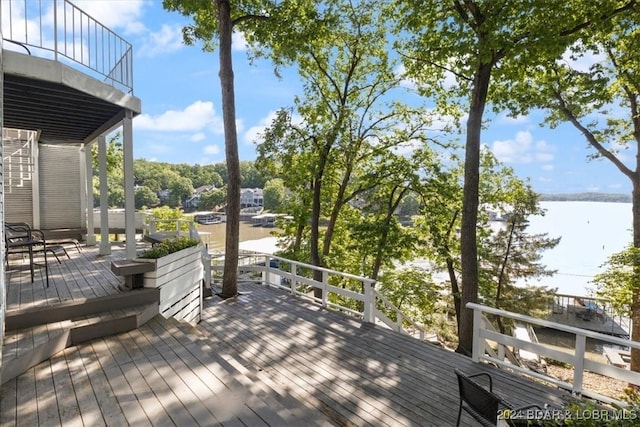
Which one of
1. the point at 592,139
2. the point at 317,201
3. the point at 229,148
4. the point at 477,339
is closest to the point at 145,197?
the point at 317,201

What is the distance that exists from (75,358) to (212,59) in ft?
29.7

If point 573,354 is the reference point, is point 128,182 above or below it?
above

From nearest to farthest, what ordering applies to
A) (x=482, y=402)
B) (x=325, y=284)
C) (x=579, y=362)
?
(x=482, y=402) → (x=579, y=362) → (x=325, y=284)

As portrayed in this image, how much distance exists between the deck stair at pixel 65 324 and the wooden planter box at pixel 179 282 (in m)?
0.21

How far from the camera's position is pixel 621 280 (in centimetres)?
811

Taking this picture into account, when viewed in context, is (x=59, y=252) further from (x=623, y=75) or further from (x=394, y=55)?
(x=623, y=75)

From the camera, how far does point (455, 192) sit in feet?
37.9

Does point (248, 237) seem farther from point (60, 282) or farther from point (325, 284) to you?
point (60, 282)

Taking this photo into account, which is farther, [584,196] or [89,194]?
[584,196]

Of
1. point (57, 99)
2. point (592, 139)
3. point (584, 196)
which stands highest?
point (592, 139)

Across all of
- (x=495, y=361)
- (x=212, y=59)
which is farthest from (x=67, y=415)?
(x=212, y=59)

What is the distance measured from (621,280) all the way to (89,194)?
580 inches

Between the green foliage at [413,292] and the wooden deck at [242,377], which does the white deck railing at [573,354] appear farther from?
the green foliage at [413,292]

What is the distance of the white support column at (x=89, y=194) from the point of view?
915cm
